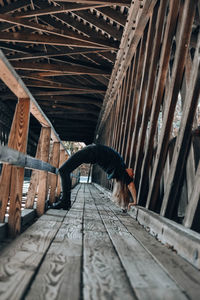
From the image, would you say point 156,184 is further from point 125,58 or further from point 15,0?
point 15,0

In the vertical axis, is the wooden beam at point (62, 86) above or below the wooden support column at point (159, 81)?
above

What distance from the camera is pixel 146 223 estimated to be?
308 cm

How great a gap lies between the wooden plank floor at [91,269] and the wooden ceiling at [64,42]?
17.3 feet

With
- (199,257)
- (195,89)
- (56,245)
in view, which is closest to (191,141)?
(195,89)

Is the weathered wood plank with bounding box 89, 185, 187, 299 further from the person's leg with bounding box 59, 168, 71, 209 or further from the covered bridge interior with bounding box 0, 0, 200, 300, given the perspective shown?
the person's leg with bounding box 59, 168, 71, 209

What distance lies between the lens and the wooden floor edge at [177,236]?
5.71 feet

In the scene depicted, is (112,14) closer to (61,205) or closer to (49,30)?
(49,30)

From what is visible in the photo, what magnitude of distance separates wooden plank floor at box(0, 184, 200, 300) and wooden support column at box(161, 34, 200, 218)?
58 centimetres

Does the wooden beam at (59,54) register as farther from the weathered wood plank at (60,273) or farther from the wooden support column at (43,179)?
the weathered wood plank at (60,273)

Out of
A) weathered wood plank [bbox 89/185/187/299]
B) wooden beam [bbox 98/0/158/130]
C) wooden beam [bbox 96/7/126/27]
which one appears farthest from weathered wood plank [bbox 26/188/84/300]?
wooden beam [bbox 96/7/126/27]

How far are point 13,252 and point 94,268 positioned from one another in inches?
21.7

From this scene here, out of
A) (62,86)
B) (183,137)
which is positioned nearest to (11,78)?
(183,137)

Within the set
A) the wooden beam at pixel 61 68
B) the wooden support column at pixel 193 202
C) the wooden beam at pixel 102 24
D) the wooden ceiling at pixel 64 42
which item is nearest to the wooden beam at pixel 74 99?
the wooden ceiling at pixel 64 42

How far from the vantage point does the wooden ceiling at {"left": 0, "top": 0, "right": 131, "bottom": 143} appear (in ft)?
22.7
